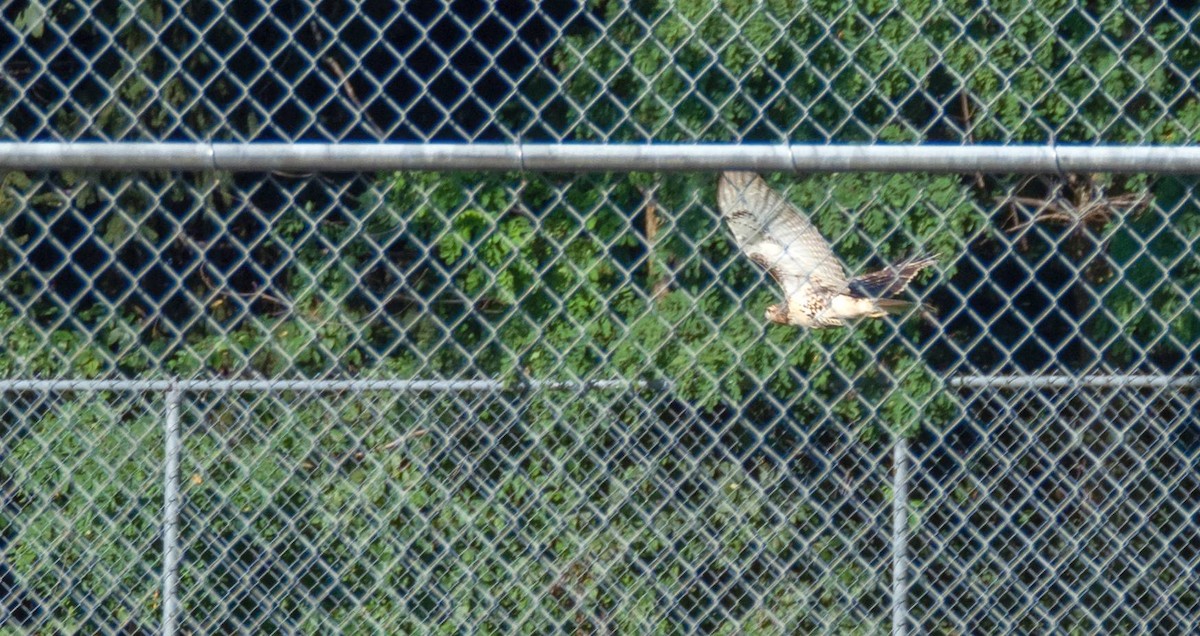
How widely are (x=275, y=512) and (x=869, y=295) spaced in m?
1.61

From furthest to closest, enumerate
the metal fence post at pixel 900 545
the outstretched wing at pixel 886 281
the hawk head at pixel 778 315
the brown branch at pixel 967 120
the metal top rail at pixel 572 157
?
the brown branch at pixel 967 120 < the hawk head at pixel 778 315 < the outstretched wing at pixel 886 281 < the metal fence post at pixel 900 545 < the metal top rail at pixel 572 157

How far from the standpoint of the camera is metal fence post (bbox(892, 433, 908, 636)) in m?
3.06

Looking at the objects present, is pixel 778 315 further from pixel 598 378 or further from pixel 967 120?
pixel 967 120

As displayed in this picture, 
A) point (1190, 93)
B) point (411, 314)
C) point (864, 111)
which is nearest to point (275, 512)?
point (411, 314)

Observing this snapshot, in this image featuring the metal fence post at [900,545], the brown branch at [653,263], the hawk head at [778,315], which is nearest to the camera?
the metal fence post at [900,545]

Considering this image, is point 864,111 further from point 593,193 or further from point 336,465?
point 336,465

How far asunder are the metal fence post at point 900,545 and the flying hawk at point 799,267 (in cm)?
38

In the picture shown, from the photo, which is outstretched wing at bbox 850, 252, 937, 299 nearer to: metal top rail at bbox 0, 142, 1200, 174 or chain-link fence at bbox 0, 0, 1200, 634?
chain-link fence at bbox 0, 0, 1200, 634

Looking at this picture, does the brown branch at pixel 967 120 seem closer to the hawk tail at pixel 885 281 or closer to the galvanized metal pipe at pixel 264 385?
the hawk tail at pixel 885 281

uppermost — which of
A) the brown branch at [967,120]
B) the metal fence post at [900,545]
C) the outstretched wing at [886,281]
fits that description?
the brown branch at [967,120]

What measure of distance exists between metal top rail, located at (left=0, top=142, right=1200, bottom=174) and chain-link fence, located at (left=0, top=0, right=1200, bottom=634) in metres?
0.37

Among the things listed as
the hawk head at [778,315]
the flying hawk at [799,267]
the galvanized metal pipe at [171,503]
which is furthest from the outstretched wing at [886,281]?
the galvanized metal pipe at [171,503]

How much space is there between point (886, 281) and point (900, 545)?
2.13 feet

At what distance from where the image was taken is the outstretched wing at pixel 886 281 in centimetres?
321
